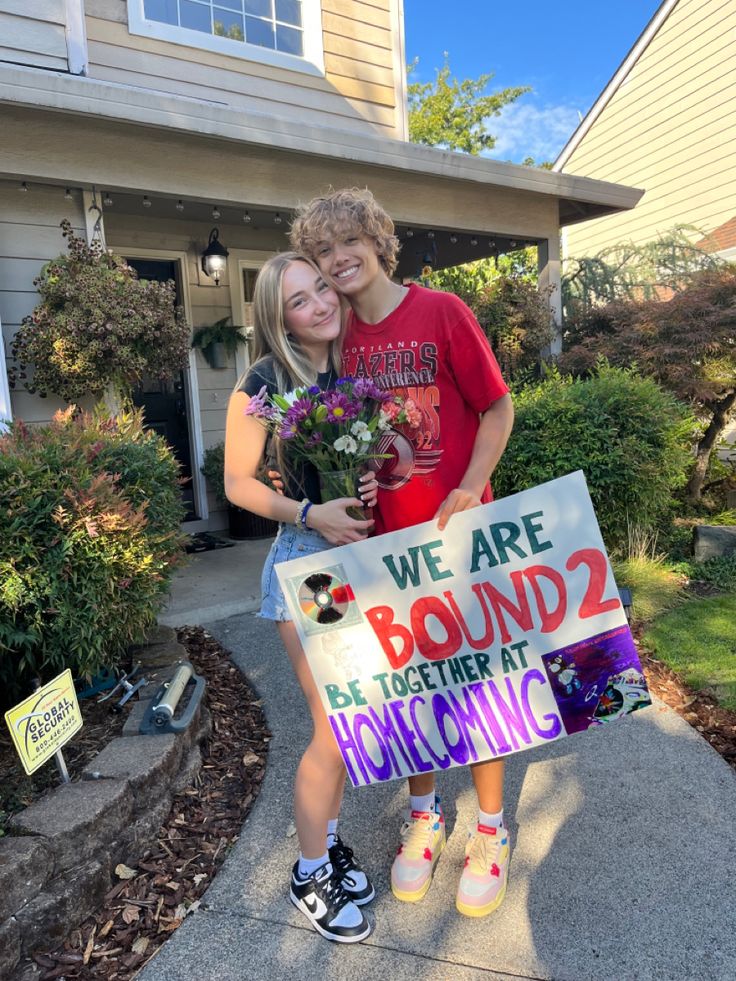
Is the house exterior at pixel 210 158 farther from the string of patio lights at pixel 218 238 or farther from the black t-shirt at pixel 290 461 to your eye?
the black t-shirt at pixel 290 461

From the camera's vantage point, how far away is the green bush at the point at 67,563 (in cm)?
245

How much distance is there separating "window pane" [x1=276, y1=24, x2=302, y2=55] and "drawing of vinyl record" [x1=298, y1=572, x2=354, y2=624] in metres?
5.98

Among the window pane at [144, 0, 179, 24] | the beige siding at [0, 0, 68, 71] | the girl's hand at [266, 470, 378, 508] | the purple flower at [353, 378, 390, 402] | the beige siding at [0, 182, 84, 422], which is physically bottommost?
the girl's hand at [266, 470, 378, 508]

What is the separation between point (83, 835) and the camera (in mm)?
1939

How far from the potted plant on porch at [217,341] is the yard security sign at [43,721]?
4.49m

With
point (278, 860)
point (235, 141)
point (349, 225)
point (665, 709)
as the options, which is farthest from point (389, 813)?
point (235, 141)

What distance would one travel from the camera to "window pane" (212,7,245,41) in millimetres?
5738

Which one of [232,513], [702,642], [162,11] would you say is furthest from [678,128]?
[702,642]

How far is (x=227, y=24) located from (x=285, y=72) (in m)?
0.58

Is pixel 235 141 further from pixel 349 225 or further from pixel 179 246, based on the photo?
pixel 349 225

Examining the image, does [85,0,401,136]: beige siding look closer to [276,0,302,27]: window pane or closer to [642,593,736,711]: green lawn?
[276,0,302,27]: window pane

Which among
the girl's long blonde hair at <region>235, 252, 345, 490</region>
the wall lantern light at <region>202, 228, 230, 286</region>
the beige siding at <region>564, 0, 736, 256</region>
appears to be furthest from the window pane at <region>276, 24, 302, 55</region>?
the beige siding at <region>564, 0, 736, 256</region>

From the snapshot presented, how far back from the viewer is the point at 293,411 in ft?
5.10

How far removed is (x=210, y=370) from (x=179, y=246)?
109 cm
